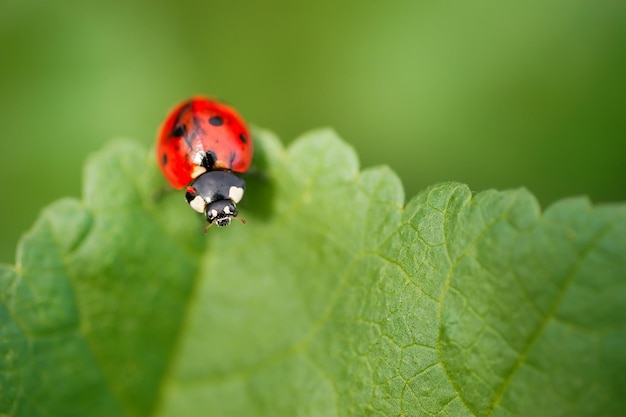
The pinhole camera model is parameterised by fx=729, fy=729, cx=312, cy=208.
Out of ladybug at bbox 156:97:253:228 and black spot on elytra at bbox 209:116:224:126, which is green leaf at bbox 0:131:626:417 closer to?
ladybug at bbox 156:97:253:228

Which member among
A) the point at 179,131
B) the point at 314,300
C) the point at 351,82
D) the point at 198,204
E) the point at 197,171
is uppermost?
the point at 351,82

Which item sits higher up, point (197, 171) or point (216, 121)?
point (216, 121)

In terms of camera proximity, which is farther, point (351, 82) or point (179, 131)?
point (351, 82)

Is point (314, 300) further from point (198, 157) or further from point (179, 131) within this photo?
point (179, 131)

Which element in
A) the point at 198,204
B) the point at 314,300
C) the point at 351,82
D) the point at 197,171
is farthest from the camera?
the point at 351,82

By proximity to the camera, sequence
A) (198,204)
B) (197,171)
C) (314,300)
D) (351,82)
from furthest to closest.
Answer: (351,82) < (197,171) < (198,204) < (314,300)

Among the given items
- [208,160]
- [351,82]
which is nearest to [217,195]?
[208,160]

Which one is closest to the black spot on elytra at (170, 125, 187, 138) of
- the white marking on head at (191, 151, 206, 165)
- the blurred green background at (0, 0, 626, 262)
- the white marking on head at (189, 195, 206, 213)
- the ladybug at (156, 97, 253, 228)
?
the ladybug at (156, 97, 253, 228)
